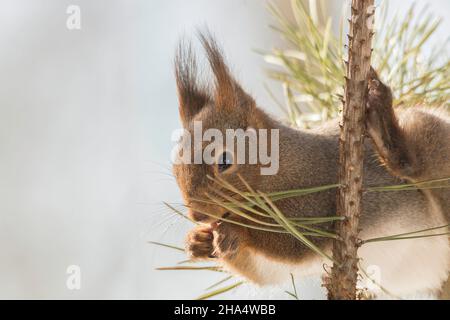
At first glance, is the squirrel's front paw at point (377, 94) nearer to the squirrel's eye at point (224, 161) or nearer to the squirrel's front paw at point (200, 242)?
the squirrel's eye at point (224, 161)

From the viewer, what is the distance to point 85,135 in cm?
482

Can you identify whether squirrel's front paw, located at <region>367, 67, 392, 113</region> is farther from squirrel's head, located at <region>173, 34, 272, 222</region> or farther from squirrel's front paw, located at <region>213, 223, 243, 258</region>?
squirrel's front paw, located at <region>213, 223, 243, 258</region>

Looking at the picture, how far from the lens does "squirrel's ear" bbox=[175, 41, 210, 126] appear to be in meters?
2.18

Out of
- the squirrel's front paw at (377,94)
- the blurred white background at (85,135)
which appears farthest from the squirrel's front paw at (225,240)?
the blurred white background at (85,135)

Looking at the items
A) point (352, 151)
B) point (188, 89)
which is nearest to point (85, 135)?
point (188, 89)

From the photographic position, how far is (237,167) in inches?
80.1

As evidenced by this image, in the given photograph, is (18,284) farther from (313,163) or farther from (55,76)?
(313,163)

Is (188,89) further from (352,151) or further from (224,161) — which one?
(352,151)

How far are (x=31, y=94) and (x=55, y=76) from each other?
8.2 inches

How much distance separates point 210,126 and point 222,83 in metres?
0.15

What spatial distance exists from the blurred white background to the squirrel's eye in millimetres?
2162

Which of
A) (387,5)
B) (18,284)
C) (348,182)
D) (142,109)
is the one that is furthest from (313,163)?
(18,284)

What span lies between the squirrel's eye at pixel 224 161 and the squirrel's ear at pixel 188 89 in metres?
0.22

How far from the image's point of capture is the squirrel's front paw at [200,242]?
2148mm
